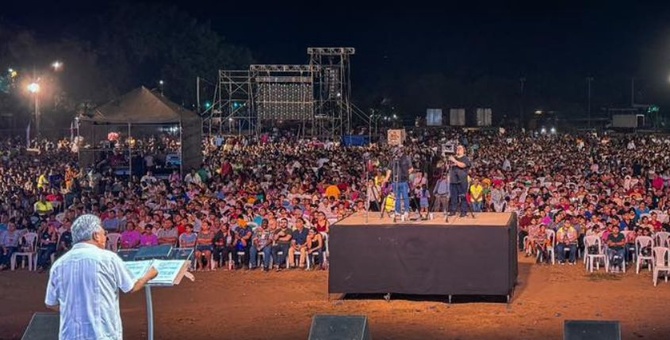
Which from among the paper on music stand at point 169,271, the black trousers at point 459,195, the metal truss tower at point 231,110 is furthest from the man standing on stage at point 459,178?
the metal truss tower at point 231,110

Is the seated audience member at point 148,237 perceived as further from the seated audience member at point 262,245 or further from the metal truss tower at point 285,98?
the metal truss tower at point 285,98

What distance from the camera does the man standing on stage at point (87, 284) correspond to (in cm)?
573

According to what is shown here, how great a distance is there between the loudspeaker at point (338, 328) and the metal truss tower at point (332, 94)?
35.3 m

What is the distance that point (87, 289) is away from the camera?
5.73 m

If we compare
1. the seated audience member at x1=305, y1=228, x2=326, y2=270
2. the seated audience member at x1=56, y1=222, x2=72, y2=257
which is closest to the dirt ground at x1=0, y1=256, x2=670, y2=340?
the seated audience member at x1=305, y1=228, x2=326, y2=270

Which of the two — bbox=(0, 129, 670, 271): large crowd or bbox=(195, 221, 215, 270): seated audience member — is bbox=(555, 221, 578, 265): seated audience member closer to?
bbox=(0, 129, 670, 271): large crowd

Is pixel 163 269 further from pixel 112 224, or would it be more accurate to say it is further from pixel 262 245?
pixel 112 224

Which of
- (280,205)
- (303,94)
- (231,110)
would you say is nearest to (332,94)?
(303,94)

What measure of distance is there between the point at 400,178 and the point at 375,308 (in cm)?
239

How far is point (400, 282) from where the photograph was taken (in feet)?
46.1

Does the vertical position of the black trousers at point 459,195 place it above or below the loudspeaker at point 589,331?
above

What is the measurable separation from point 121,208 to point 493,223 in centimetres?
915

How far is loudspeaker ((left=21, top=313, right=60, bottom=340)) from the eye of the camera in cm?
832

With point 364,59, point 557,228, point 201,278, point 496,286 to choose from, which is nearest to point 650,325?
point 496,286
